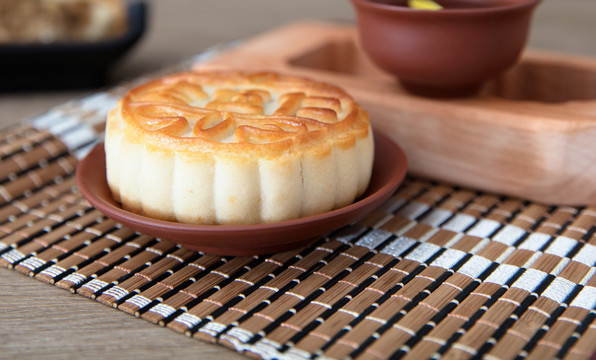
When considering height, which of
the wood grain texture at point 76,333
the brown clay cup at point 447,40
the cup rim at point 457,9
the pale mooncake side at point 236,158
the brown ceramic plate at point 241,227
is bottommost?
the wood grain texture at point 76,333

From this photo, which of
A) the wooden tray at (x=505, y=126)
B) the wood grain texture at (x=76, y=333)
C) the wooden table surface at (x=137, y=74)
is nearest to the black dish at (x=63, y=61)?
the wooden table surface at (x=137, y=74)

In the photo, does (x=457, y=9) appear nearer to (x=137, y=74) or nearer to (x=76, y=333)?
(x=76, y=333)

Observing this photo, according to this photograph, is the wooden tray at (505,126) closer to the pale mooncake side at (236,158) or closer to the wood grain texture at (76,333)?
the pale mooncake side at (236,158)

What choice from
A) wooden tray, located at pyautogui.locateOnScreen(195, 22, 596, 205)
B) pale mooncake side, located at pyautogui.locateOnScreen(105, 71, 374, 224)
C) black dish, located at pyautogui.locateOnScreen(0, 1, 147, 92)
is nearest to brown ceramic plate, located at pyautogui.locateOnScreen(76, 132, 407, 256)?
pale mooncake side, located at pyautogui.locateOnScreen(105, 71, 374, 224)

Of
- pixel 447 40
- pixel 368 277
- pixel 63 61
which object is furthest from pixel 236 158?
pixel 63 61

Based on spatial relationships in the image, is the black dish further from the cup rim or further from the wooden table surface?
the cup rim

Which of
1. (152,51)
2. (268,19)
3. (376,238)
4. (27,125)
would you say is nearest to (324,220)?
(376,238)
